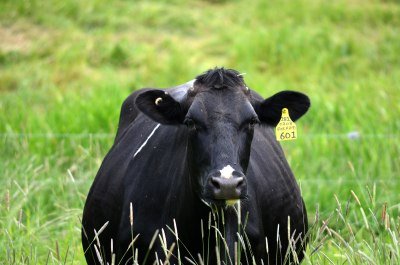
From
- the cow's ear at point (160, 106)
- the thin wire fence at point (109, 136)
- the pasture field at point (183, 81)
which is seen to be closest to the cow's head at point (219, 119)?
the cow's ear at point (160, 106)

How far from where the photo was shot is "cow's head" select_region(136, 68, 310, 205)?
3953mm

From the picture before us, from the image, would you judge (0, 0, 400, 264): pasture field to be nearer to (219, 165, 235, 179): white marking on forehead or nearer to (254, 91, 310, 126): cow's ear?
(219, 165, 235, 179): white marking on forehead

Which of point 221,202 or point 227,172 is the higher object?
point 227,172

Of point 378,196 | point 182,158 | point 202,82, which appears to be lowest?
point 378,196

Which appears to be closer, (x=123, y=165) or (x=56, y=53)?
(x=123, y=165)

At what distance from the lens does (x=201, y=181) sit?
4.16m

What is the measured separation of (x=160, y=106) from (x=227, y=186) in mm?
754

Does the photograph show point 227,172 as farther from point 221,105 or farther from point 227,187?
point 221,105

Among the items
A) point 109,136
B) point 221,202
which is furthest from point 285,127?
point 109,136

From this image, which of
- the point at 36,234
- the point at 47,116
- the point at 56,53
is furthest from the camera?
the point at 56,53

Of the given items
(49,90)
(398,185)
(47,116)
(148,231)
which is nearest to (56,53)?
(49,90)

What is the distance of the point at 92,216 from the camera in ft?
17.1

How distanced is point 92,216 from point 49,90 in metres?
5.70

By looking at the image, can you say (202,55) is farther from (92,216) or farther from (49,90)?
(92,216)
